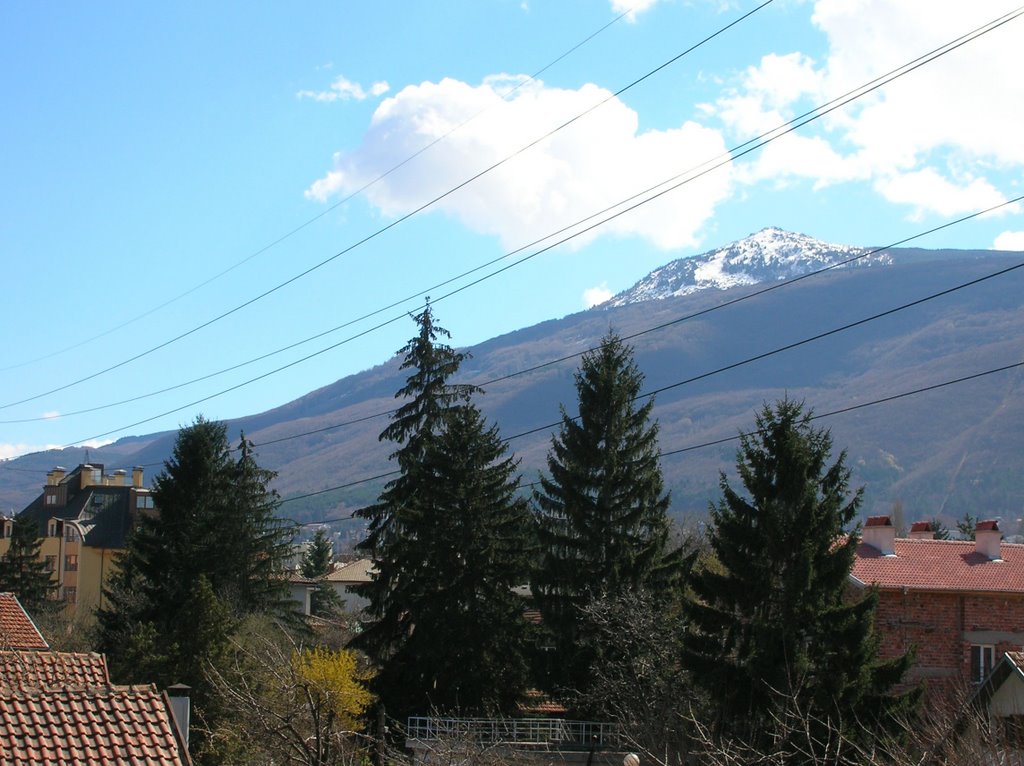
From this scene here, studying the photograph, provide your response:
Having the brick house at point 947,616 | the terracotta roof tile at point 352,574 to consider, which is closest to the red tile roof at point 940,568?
the brick house at point 947,616

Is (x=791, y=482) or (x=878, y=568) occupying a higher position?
(x=791, y=482)

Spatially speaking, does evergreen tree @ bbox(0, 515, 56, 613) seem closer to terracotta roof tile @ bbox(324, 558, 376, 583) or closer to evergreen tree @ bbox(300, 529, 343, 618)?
evergreen tree @ bbox(300, 529, 343, 618)

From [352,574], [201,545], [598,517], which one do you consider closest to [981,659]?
[598,517]

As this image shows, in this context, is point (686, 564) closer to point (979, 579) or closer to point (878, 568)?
point (878, 568)

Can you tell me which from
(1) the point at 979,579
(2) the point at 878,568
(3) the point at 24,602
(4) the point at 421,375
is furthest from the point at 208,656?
(3) the point at 24,602

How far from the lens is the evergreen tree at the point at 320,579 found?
262ft

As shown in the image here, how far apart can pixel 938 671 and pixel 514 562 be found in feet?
41.6

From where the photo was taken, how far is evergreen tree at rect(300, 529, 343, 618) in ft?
262

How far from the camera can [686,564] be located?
3700cm

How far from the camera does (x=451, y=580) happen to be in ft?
128

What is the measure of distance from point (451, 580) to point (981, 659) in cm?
1572

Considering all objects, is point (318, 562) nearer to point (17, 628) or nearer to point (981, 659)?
point (981, 659)

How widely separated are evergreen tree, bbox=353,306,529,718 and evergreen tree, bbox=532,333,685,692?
1406 millimetres

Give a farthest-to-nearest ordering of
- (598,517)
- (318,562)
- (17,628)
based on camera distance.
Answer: (318,562) < (598,517) < (17,628)
